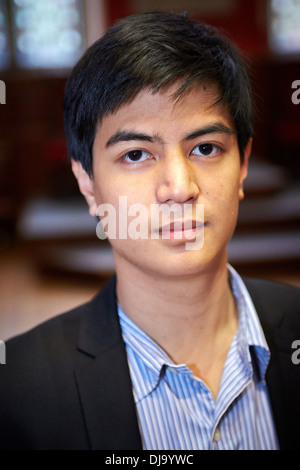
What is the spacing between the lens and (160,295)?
1.30 meters

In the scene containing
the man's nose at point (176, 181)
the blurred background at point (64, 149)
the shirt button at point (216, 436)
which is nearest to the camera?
the man's nose at point (176, 181)

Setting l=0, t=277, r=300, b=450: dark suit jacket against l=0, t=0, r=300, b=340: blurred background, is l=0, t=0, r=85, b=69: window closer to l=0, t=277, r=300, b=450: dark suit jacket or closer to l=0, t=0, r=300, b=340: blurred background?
l=0, t=0, r=300, b=340: blurred background

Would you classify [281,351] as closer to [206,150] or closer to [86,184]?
[206,150]

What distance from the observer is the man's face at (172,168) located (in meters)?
1.18

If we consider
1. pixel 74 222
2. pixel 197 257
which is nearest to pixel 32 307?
pixel 74 222

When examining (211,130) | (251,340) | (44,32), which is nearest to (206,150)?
(211,130)

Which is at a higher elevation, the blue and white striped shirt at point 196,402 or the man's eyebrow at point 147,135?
the man's eyebrow at point 147,135

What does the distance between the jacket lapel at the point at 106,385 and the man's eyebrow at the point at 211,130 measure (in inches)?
19.4

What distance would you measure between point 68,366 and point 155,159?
1.77 ft

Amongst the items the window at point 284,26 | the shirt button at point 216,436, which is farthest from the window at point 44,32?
the shirt button at point 216,436

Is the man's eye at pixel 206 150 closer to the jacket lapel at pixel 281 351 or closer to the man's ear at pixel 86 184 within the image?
the man's ear at pixel 86 184

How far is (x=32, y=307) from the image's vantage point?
135 inches

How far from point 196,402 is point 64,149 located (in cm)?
495

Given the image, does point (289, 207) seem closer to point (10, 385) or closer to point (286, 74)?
point (286, 74)
